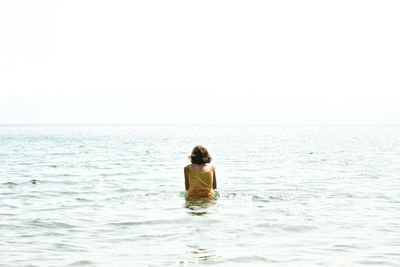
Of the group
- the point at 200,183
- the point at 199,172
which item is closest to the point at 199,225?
the point at 199,172

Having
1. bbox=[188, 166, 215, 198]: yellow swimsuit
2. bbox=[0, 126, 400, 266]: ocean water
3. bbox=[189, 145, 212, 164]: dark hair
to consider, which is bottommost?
bbox=[0, 126, 400, 266]: ocean water

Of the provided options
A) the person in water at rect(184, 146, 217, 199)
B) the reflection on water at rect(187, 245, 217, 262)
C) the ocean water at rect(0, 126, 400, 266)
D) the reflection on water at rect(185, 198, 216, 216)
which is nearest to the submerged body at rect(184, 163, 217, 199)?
the person in water at rect(184, 146, 217, 199)

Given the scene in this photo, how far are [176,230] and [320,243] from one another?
121 inches

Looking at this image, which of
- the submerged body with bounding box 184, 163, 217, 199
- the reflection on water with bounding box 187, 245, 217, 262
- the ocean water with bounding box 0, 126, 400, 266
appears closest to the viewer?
the reflection on water with bounding box 187, 245, 217, 262

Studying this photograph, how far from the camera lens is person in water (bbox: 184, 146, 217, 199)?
1576 cm

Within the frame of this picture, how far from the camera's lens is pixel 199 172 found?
15766 millimetres

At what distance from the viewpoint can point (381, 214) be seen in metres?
15.4

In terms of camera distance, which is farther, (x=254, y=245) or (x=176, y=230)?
(x=176, y=230)

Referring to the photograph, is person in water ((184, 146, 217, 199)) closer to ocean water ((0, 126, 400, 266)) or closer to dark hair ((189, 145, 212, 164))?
dark hair ((189, 145, 212, 164))

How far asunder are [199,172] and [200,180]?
0.92 ft

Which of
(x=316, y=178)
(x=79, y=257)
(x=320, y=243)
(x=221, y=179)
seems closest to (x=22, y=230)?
(x=79, y=257)

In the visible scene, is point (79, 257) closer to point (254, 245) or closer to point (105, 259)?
point (105, 259)

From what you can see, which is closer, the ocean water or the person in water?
the ocean water

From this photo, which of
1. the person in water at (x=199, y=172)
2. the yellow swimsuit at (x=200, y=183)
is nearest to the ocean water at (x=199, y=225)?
the yellow swimsuit at (x=200, y=183)
